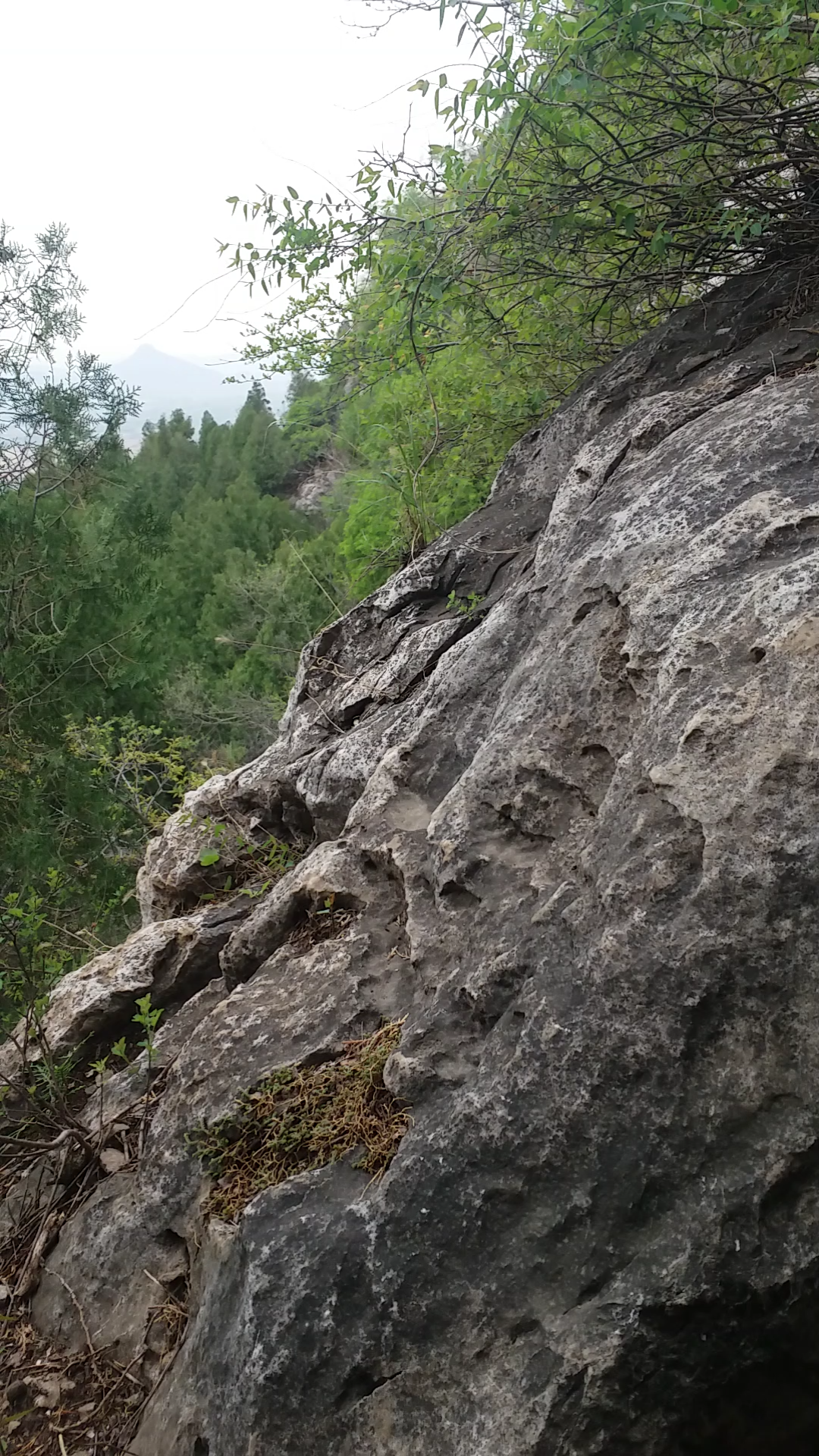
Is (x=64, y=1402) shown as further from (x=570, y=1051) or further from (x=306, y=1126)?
(x=570, y=1051)

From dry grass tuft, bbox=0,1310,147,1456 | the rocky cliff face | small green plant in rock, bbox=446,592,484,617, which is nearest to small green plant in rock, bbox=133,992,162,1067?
the rocky cliff face

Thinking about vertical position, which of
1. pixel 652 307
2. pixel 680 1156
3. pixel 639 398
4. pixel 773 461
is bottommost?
pixel 680 1156

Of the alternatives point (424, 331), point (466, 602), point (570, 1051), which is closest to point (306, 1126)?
point (570, 1051)

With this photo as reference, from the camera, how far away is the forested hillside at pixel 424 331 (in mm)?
3047

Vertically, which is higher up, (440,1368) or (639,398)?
(639,398)

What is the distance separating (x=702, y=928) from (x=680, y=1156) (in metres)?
0.51

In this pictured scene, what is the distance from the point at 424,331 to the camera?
13.5ft

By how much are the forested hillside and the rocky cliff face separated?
76 centimetres

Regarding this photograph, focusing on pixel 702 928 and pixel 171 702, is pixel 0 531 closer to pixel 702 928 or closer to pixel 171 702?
pixel 171 702

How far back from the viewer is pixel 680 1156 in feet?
6.49

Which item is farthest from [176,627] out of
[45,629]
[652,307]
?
[652,307]

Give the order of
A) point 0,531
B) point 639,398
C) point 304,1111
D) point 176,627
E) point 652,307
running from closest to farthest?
point 304,1111, point 639,398, point 652,307, point 0,531, point 176,627

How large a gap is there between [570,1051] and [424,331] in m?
3.30

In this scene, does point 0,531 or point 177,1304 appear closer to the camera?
point 177,1304
